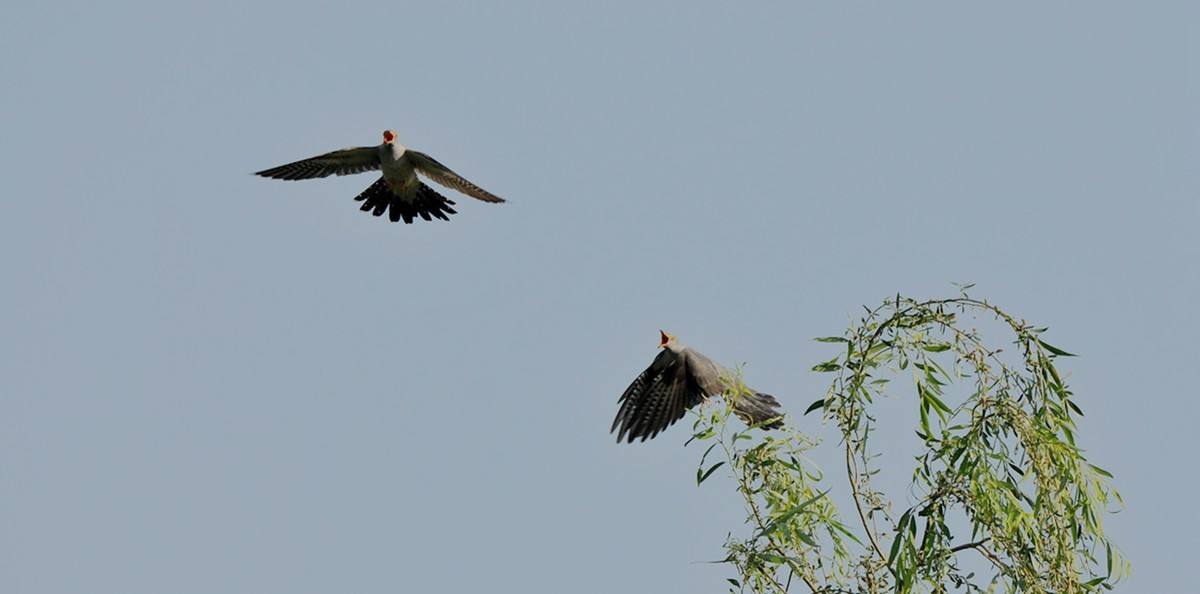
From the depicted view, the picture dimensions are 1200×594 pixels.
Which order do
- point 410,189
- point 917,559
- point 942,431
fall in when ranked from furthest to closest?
point 410,189 → point 942,431 → point 917,559

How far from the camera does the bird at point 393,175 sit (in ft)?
48.0

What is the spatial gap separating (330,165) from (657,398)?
5.47m

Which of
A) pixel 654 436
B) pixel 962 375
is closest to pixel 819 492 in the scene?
pixel 962 375

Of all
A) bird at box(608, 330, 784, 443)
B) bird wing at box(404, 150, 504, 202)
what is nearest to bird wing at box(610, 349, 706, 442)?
bird at box(608, 330, 784, 443)

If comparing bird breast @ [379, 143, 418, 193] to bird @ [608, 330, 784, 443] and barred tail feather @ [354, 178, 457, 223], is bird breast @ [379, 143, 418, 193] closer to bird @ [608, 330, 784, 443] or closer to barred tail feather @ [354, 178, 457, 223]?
barred tail feather @ [354, 178, 457, 223]

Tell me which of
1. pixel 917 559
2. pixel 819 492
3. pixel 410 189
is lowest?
pixel 917 559

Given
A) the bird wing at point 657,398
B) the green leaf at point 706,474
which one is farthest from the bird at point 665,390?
the green leaf at point 706,474

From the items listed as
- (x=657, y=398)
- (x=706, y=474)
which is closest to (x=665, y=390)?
(x=657, y=398)

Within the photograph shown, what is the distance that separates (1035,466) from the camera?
606 cm

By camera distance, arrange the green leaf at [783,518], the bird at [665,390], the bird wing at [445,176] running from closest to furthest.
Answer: the green leaf at [783,518] → the bird at [665,390] → the bird wing at [445,176]

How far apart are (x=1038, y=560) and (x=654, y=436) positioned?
5.06m

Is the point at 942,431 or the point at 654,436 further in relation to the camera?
the point at 654,436

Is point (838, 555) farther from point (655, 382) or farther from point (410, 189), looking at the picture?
point (410, 189)

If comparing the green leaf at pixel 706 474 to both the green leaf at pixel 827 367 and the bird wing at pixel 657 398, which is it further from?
the bird wing at pixel 657 398
